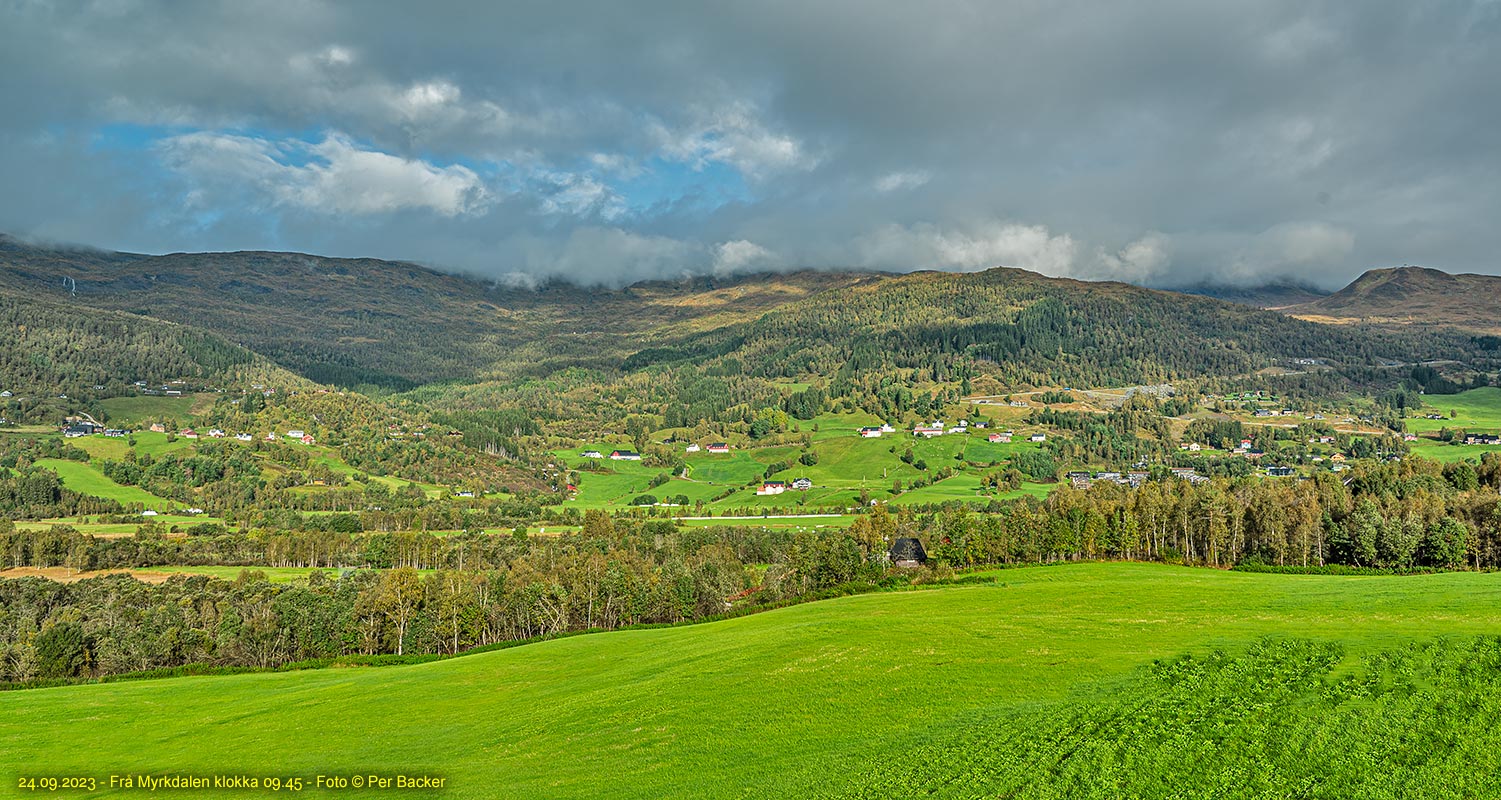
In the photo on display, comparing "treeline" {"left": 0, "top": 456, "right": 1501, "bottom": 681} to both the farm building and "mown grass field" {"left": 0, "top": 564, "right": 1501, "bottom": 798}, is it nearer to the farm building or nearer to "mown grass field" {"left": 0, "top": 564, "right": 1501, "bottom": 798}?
the farm building

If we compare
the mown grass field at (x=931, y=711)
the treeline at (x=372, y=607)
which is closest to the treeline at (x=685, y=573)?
the treeline at (x=372, y=607)

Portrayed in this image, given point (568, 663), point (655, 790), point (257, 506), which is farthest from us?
point (257, 506)

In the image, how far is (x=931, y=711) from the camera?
1142 inches

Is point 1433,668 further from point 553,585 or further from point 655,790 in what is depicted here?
point 553,585

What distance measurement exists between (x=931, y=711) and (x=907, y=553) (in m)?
80.6

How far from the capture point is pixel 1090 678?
3053 cm

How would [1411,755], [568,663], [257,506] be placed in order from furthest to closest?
[257,506] < [568,663] < [1411,755]

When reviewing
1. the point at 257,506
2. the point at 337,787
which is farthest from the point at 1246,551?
the point at 257,506

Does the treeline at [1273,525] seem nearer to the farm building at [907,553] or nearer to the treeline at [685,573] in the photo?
the treeline at [685,573]

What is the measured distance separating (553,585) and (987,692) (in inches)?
2563

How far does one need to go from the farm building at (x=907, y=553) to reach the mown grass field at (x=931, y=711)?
1984 inches

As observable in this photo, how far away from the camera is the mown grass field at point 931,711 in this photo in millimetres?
21672

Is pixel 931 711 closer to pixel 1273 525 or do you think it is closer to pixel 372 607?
pixel 372 607

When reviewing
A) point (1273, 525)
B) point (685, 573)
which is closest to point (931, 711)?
point (685, 573)
